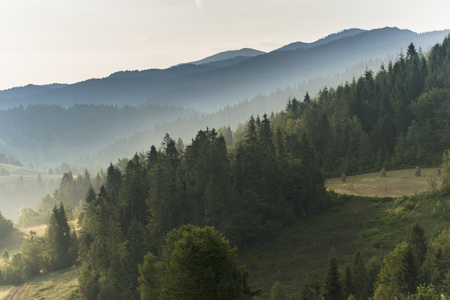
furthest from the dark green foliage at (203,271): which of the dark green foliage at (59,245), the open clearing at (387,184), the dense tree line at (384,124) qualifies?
the dark green foliage at (59,245)

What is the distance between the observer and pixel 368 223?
59.2 m

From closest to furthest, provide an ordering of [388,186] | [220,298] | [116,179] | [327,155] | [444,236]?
[220,298] < [444,236] < [388,186] < [116,179] < [327,155]

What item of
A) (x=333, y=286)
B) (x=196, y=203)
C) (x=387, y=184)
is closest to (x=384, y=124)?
(x=387, y=184)

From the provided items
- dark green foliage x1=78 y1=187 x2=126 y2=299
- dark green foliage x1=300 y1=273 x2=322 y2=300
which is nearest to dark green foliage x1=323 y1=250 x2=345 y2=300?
dark green foliage x1=300 y1=273 x2=322 y2=300

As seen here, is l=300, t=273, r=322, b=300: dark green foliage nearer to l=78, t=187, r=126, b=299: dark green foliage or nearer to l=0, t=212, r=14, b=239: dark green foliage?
l=78, t=187, r=126, b=299: dark green foliage

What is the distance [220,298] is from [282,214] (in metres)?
46.5

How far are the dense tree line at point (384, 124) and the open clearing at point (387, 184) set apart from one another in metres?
8.82

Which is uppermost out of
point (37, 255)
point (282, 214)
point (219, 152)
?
point (219, 152)

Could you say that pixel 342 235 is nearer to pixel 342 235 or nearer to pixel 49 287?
pixel 342 235

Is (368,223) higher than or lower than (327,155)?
lower

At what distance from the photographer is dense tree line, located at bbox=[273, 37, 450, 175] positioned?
291ft

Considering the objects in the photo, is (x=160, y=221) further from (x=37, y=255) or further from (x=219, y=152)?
(x=37, y=255)

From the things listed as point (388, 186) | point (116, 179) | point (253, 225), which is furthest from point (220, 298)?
point (116, 179)

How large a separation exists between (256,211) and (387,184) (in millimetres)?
29129
